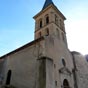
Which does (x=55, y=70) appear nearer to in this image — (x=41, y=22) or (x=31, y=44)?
(x=31, y=44)

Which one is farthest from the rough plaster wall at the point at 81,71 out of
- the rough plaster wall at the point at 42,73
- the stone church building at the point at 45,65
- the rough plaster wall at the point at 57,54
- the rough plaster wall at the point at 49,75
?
the rough plaster wall at the point at 42,73

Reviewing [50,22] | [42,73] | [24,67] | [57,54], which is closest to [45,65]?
[42,73]

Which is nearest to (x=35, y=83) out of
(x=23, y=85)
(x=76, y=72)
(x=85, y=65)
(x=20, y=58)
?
(x=23, y=85)

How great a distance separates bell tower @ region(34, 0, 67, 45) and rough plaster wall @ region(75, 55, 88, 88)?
344cm

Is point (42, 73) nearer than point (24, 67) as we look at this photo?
Yes

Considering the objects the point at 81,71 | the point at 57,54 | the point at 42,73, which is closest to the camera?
the point at 42,73

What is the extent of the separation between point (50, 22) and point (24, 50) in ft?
21.3

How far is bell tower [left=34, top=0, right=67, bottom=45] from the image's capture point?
60.6 feet

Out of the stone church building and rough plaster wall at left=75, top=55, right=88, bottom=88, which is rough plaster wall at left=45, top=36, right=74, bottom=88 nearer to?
the stone church building

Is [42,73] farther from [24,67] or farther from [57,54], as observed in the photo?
[57,54]

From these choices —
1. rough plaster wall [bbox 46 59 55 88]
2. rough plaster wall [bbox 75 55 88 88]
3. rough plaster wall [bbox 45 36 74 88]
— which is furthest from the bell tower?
rough plaster wall [bbox 46 59 55 88]

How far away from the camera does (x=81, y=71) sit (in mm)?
17484

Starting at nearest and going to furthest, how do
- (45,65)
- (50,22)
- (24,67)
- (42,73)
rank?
(42,73), (45,65), (24,67), (50,22)

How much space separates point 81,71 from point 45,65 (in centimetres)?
791
